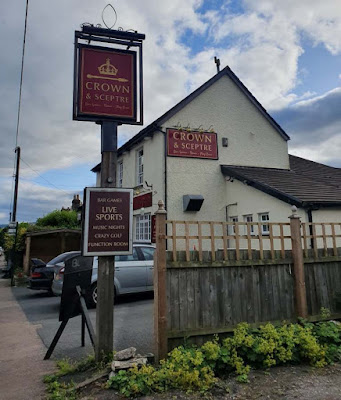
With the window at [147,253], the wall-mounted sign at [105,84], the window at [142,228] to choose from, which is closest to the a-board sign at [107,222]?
the wall-mounted sign at [105,84]

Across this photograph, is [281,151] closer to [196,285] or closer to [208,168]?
[208,168]

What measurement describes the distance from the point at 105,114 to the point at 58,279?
572 cm

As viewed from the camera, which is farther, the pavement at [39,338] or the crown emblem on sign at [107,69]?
the crown emblem on sign at [107,69]

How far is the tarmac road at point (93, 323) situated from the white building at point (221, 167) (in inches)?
211

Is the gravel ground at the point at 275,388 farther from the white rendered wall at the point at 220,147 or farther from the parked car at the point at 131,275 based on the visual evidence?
the white rendered wall at the point at 220,147

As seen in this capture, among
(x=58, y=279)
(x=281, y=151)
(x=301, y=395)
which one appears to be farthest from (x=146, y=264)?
(x=281, y=151)

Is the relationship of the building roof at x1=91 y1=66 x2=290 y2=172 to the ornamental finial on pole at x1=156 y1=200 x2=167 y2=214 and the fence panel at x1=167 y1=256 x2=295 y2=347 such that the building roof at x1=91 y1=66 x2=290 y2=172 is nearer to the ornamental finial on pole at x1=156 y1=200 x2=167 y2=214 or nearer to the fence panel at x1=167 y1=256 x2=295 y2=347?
the ornamental finial on pole at x1=156 y1=200 x2=167 y2=214

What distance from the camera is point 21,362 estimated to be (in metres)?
4.75

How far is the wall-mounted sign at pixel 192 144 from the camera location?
13.6 meters

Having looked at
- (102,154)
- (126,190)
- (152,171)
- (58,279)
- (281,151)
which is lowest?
(58,279)

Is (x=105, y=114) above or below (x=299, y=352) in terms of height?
above

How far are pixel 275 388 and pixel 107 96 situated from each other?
4.79 m

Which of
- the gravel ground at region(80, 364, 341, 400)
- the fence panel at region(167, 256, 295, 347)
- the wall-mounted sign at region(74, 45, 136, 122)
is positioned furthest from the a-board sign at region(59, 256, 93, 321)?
the wall-mounted sign at region(74, 45, 136, 122)

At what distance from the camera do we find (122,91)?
5195mm
